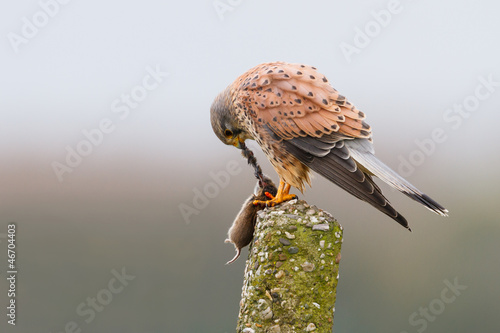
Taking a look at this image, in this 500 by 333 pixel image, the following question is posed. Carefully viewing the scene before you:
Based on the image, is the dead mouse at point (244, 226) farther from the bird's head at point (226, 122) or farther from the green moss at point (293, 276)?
the bird's head at point (226, 122)

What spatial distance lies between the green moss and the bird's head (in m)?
0.81

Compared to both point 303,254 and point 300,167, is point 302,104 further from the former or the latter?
point 303,254

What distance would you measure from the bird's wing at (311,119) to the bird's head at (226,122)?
0.50ft

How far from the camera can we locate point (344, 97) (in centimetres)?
356

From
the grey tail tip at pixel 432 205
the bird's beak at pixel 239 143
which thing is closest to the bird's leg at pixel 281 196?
the bird's beak at pixel 239 143

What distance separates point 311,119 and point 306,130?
77mm

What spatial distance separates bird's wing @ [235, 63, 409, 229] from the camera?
331 cm

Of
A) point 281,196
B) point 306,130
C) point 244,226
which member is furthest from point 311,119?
point 244,226

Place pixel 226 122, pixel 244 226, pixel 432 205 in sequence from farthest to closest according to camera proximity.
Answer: pixel 226 122
pixel 244 226
pixel 432 205

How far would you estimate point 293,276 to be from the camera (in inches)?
125

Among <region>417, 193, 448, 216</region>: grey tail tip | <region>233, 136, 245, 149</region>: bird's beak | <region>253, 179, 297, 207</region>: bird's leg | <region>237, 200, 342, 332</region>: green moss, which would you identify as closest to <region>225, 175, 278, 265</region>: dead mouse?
<region>253, 179, 297, 207</region>: bird's leg

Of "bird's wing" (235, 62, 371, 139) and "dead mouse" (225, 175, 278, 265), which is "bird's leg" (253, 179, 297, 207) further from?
"bird's wing" (235, 62, 371, 139)

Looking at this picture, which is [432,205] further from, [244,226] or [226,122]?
[226,122]

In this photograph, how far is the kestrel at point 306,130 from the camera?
328 centimetres
